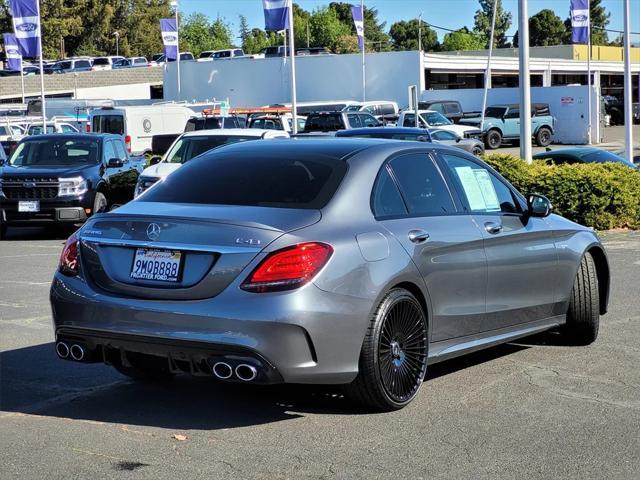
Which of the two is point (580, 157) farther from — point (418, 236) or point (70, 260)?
point (70, 260)

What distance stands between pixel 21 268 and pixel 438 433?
29.0 feet

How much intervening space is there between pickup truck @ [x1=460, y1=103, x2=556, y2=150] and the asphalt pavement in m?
38.8

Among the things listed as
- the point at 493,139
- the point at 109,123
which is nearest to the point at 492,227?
the point at 109,123

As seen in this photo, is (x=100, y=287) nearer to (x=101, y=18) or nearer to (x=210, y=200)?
(x=210, y=200)

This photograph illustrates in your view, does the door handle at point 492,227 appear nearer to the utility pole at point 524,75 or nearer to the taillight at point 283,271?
the taillight at point 283,271

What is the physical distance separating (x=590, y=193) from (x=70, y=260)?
1189 centimetres

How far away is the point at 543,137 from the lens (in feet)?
155

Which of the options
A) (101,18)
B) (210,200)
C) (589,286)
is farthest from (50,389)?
(101,18)

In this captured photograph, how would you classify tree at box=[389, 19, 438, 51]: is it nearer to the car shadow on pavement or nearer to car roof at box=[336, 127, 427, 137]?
car roof at box=[336, 127, 427, 137]

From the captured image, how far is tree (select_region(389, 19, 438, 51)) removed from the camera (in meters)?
143

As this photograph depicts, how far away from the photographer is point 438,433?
219 inches

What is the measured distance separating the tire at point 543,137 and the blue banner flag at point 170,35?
62.1 feet

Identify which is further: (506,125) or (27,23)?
(506,125)

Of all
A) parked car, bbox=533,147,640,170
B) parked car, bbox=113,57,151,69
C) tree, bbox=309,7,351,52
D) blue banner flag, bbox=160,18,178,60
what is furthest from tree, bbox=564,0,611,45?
parked car, bbox=533,147,640,170
